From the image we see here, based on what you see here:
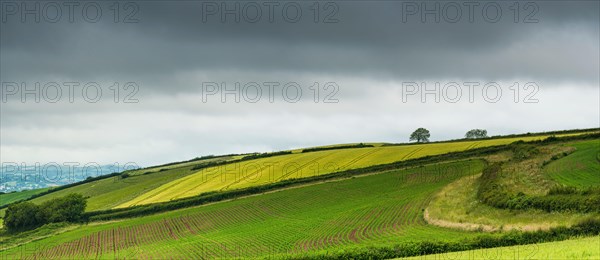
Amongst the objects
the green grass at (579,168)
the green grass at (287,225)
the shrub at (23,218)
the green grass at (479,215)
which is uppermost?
the green grass at (579,168)

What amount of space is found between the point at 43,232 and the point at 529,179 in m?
79.6

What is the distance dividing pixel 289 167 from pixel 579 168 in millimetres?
62553

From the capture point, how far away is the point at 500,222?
43562 millimetres

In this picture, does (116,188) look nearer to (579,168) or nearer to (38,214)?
(38,214)

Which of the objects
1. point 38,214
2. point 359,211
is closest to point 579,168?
point 359,211

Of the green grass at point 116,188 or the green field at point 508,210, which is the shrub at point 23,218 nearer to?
the green grass at point 116,188

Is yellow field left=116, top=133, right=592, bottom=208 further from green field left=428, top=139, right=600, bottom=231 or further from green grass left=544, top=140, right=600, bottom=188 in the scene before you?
green grass left=544, top=140, right=600, bottom=188

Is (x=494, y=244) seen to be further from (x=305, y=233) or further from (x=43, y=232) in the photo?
(x=43, y=232)

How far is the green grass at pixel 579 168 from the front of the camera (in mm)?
53013

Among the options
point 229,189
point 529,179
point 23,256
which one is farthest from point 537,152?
point 23,256

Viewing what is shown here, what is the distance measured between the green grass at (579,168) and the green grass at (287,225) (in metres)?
12.8

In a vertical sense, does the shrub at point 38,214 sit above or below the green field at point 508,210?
below

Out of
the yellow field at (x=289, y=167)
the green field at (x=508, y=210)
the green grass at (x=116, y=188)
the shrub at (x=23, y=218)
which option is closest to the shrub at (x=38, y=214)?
the shrub at (x=23, y=218)

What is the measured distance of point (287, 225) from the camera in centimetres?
6069
